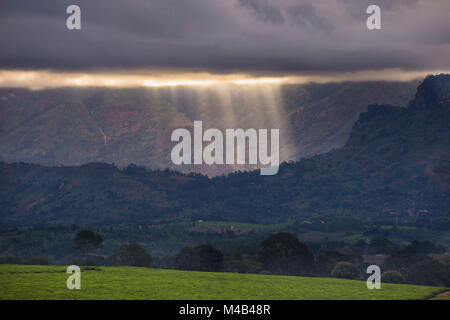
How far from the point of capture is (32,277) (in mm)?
139375

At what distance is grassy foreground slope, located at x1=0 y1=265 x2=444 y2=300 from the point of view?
408ft

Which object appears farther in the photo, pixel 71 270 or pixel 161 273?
pixel 161 273

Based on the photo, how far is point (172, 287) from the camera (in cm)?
13625

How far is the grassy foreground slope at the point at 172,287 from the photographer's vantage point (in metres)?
124
